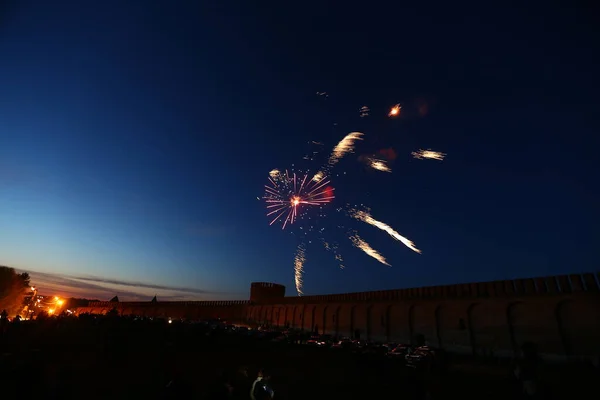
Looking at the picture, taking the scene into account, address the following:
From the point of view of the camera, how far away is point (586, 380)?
18.1m

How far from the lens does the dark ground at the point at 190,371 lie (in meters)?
9.09

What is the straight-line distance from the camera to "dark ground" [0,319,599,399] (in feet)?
29.8

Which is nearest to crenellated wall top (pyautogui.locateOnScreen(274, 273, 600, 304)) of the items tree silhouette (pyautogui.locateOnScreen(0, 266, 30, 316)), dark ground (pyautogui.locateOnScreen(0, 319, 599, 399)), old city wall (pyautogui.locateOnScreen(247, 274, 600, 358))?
old city wall (pyautogui.locateOnScreen(247, 274, 600, 358))

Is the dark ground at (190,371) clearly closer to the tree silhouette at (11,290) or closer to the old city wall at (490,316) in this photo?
the old city wall at (490,316)

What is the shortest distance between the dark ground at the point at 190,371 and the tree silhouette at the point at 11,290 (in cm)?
5451

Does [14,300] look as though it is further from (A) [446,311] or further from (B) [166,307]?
(A) [446,311]

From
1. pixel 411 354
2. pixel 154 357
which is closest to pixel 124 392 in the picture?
pixel 154 357

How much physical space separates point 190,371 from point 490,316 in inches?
1179

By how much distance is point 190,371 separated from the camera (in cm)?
1491

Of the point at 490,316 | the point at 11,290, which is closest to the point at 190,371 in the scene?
the point at 490,316

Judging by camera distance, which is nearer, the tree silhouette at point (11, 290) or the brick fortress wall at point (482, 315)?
the brick fortress wall at point (482, 315)

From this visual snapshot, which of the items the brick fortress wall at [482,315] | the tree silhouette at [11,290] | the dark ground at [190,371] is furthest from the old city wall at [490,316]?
the tree silhouette at [11,290]

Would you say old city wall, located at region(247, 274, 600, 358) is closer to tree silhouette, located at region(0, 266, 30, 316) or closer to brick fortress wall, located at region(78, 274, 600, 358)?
brick fortress wall, located at region(78, 274, 600, 358)

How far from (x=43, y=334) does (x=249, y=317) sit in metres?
55.5
